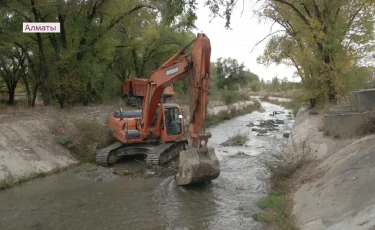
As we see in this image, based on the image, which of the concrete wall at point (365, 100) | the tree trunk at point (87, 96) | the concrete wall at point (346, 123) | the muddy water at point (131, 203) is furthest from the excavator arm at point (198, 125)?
the tree trunk at point (87, 96)

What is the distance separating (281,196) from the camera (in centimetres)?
910

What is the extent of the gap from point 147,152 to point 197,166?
4462mm

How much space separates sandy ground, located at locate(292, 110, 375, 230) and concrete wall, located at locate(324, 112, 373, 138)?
0.92 meters

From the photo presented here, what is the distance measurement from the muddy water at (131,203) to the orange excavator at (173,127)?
782mm

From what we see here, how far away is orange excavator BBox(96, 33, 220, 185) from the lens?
10469mm

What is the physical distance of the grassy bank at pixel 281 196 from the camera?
7.32 meters

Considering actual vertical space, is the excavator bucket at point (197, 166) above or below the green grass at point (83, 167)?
above

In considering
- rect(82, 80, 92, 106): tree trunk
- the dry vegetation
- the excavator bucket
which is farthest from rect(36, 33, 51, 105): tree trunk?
the excavator bucket

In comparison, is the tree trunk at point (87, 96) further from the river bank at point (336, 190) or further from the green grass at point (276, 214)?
the green grass at point (276, 214)

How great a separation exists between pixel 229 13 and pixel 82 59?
50.0ft

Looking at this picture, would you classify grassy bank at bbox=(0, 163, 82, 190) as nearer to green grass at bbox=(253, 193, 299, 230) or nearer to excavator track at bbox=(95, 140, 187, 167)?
excavator track at bbox=(95, 140, 187, 167)

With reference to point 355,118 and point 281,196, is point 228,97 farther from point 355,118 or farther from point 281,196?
point 281,196

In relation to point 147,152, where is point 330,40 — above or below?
above

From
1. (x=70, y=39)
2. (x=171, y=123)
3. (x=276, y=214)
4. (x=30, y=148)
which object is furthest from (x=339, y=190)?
(x=70, y=39)
